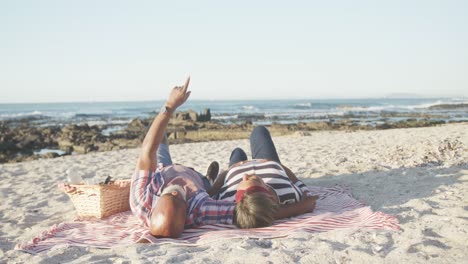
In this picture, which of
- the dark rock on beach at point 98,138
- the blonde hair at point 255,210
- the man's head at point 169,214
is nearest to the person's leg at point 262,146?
the blonde hair at point 255,210

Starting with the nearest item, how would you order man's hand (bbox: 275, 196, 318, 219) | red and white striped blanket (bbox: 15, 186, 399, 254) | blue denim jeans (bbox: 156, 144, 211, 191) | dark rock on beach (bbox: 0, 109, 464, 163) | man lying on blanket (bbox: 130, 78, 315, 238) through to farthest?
red and white striped blanket (bbox: 15, 186, 399, 254) → man lying on blanket (bbox: 130, 78, 315, 238) → man's hand (bbox: 275, 196, 318, 219) → blue denim jeans (bbox: 156, 144, 211, 191) → dark rock on beach (bbox: 0, 109, 464, 163)

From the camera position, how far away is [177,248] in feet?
10.8

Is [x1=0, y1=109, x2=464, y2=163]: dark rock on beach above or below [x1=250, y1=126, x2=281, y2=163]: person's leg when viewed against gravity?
below

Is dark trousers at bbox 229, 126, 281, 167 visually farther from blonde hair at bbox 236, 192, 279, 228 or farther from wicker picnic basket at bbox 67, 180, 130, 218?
wicker picnic basket at bbox 67, 180, 130, 218

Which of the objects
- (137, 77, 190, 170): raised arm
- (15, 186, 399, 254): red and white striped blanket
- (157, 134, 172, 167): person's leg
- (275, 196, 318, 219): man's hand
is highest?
(137, 77, 190, 170): raised arm

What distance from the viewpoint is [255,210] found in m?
3.57

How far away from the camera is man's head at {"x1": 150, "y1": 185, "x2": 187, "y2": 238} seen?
339cm

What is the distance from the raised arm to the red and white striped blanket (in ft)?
2.03

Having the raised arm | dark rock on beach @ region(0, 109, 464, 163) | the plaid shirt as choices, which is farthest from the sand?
dark rock on beach @ region(0, 109, 464, 163)

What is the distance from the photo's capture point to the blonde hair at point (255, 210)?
353cm

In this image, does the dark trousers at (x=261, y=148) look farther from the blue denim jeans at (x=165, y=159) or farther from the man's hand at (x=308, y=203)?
the man's hand at (x=308, y=203)

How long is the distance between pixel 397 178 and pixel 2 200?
17.7ft

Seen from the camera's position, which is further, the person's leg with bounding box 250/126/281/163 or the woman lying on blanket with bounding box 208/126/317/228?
the person's leg with bounding box 250/126/281/163

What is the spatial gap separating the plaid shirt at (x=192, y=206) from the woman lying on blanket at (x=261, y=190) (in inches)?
6.6
